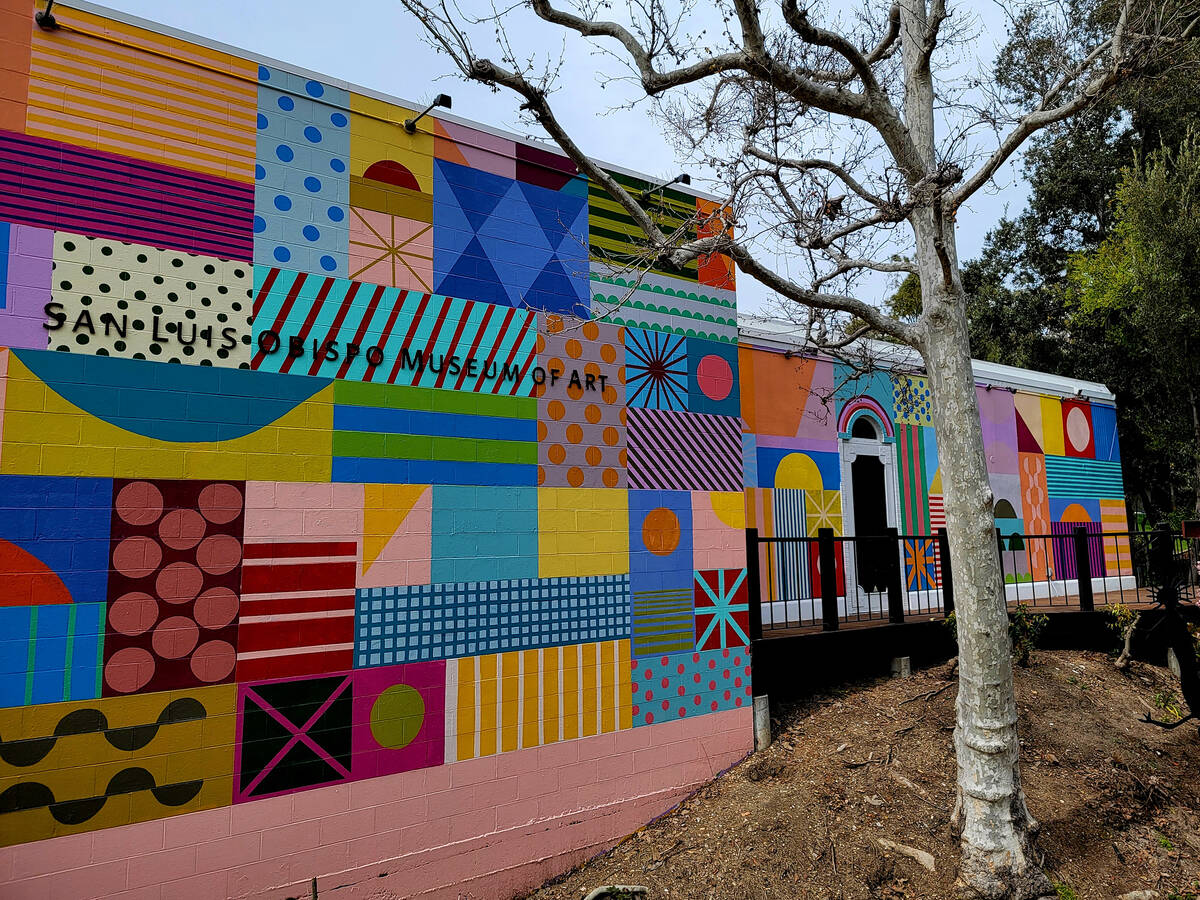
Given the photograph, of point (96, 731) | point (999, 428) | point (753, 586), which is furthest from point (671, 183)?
point (999, 428)

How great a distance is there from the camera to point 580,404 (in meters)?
6.22

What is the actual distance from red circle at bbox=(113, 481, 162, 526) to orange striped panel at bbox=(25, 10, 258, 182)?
1.96 m

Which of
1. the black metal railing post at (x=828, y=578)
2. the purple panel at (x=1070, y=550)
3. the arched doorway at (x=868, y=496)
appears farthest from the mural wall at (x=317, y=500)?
the purple panel at (x=1070, y=550)

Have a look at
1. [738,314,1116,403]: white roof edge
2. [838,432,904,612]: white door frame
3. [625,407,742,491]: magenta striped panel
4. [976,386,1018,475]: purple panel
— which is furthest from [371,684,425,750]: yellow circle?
[976,386,1018,475]: purple panel

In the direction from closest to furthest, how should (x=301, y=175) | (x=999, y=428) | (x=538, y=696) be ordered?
1. (x=301, y=175)
2. (x=538, y=696)
3. (x=999, y=428)

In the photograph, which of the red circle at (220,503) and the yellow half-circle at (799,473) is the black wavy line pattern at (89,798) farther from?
the yellow half-circle at (799,473)

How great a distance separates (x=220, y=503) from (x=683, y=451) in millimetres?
3807

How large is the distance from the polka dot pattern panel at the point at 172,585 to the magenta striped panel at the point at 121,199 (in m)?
1.47

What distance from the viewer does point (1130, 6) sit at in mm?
5402

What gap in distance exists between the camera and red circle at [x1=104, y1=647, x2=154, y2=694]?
4.12m

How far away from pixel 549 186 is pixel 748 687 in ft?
15.6

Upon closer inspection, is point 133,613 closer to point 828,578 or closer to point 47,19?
point 47,19

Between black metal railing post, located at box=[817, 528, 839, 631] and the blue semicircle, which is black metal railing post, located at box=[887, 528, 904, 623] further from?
the blue semicircle

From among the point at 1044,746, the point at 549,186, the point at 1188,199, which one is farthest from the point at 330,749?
the point at 1188,199
